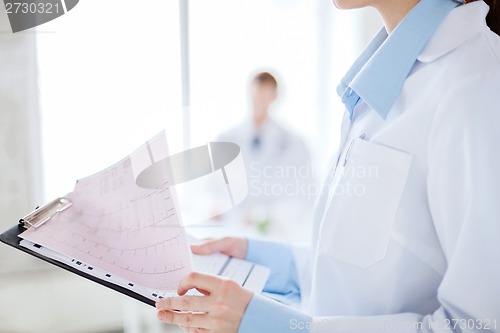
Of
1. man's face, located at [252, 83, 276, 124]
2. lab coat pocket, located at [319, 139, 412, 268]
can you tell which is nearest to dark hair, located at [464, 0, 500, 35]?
lab coat pocket, located at [319, 139, 412, 268]

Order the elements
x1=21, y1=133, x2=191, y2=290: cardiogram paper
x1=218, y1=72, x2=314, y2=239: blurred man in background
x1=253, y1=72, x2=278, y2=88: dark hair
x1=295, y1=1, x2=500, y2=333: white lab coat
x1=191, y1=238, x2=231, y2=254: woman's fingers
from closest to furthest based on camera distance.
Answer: x1=295, y1=1, x2=500, y2=333: white lab coat
x1=21, y1=133, x2=191, y2=290: cardiogram paper
x1=191, y1=238, x2=231, y2=254: woman's fingers
x1=218, y1=72, x2=314, y2=239: blurred man in background
x1=253, y1=72, x2=278, y2=88: dark hair

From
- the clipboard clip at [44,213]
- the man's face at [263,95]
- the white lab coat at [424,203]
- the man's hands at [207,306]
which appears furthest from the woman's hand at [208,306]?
the man's face at [263,95]

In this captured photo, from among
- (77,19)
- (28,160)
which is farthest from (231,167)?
(77,19)

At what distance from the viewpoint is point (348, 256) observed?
0.69 m

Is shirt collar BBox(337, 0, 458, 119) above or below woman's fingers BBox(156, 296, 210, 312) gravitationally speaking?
above

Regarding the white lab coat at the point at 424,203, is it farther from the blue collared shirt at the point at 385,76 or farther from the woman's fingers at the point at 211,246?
the woman's fingers at the point at 211,246

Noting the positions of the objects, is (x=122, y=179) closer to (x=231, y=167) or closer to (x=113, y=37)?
(x=231, y=167)

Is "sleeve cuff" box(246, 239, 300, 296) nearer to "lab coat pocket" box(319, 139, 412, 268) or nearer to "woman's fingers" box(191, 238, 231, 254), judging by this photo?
"woman's fingers" box(191, 238, 231, 254)

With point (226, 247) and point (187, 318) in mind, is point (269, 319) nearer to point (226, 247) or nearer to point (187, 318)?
point (187, 318)

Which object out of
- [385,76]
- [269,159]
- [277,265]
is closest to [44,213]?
[277,265]

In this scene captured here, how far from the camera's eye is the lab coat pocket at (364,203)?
0.64 m

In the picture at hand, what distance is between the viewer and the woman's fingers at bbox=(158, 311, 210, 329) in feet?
2.03

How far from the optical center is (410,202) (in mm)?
628

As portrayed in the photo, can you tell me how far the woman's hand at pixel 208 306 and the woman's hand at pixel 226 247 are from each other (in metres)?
0.26
